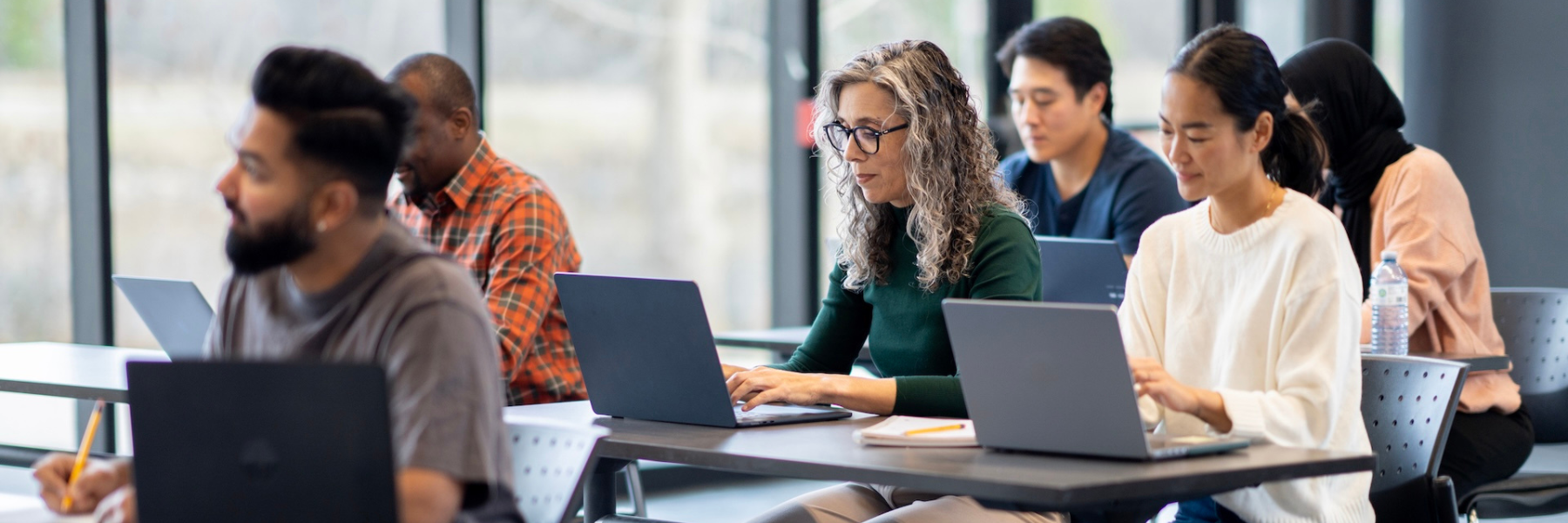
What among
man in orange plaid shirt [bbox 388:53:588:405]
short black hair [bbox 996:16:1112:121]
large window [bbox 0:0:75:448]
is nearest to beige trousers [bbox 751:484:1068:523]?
man in orange plaid shirt [bbox 388:53:588:405]

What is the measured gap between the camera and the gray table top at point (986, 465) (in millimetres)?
1658

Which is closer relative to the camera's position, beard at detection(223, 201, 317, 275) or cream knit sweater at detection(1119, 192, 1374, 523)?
beard at detection(223, 201, 317, 275)

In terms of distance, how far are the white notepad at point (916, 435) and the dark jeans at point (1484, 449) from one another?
3.78 ft

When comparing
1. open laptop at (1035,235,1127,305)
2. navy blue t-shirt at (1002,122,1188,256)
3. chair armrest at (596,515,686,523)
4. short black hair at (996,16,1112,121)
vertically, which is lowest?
chair armrest at (596,515,686,523)

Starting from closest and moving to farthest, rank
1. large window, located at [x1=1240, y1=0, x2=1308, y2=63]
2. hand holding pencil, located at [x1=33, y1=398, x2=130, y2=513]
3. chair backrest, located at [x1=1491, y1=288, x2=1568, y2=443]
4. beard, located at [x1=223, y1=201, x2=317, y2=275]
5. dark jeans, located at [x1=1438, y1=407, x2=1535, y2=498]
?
beard, located at [x1=223, y1=201, x2=317, y2=275], hand holding pencil, located at [x1=33, y1=398, x2=130, y2=513], dark jeans, located at [x1=1438, y1=407, x2=1535, y2=498], chair backrest, located at [x1=1491, y1=288, x2=1568, y2=443], large window, located at [x1=1240, y1=0, x2=1308, y2=63]

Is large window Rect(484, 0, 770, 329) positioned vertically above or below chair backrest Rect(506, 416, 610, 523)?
above

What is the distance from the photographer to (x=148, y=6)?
397 centimetres

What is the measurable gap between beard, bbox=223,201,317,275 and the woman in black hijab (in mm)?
2128

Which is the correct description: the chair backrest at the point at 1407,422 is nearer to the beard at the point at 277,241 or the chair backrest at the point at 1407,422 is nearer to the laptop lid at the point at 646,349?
the laptop lid at the point at 646,349

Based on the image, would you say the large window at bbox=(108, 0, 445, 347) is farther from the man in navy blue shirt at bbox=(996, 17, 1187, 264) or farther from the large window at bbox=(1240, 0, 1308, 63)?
the large window at bbox=(1240, 0, 1308, 63)

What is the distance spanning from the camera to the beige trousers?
84.0 inches

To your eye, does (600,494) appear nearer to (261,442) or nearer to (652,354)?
(652,354)

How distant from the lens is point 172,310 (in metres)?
2.85

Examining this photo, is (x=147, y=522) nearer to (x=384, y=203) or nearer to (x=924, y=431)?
(x=384, y=203)
